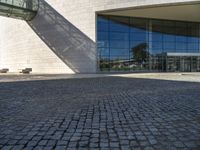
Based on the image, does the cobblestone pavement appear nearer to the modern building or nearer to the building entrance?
the modern building

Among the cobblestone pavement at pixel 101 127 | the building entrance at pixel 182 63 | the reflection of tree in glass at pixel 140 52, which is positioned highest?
the reflection of tree in glass at pixel 140 52

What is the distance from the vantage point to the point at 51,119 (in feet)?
19.4

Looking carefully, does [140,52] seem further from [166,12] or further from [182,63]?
[182,63]

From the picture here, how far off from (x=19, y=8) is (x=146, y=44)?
19.1 m

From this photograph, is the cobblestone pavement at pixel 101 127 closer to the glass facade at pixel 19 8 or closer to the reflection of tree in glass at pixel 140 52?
the glass facade at pixel 19 8

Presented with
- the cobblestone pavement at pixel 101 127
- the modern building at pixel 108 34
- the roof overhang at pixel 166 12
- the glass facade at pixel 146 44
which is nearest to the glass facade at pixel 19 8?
the modern building at pixel 108 34

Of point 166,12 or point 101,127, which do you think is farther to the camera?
point 166,12

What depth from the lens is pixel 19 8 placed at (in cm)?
3147

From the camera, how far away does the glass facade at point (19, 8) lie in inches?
1162

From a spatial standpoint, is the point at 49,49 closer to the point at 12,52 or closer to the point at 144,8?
the point at 12,52

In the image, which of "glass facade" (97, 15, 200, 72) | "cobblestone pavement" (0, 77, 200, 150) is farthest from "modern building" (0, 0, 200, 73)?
"cobblestone pavement" (0, 77, 200, 150)

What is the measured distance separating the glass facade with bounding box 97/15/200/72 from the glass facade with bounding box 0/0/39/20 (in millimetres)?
10399

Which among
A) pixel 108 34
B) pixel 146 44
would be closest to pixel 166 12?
pixel 146 44

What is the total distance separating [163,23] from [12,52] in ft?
93.1
